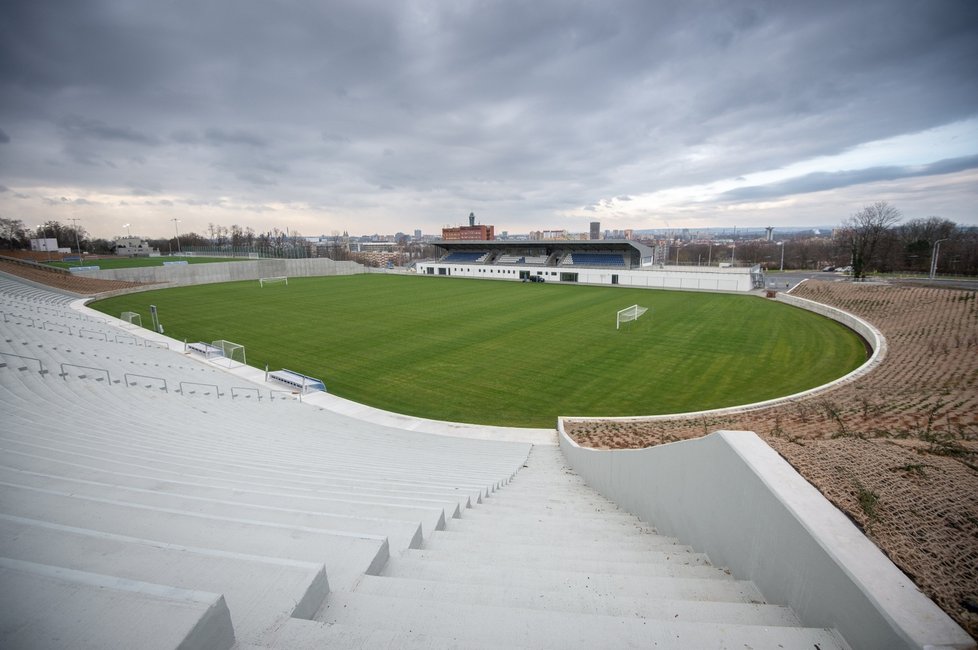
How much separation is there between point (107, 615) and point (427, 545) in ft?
9.54

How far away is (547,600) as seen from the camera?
10.2 feet

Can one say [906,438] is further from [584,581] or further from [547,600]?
[547,600]

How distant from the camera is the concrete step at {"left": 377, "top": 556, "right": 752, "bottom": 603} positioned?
3285 mm

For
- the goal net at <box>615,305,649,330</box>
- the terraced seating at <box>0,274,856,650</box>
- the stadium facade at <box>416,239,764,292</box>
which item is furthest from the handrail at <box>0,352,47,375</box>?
the stadium facade at <box>416,239,764,292</box>

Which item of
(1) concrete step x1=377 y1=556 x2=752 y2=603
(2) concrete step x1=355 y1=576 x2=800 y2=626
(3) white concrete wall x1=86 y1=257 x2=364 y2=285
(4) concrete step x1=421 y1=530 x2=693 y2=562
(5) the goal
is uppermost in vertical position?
(3) white concrete wall x1=86 y1=257 x2=364 y2=285

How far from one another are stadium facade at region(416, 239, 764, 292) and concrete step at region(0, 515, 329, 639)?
56.5 meters

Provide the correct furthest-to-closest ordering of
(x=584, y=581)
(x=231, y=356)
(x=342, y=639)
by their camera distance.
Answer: (x=231, y=356) → (x=584, y=581) → (x=342, y=639)

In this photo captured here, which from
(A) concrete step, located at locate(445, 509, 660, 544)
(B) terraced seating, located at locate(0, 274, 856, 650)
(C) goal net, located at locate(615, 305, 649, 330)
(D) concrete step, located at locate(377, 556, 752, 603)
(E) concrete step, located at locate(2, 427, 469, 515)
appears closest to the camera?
(B) terraced seating, located at locate(0, 274, 856, 650)

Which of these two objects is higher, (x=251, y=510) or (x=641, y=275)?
(x=641, y=275)

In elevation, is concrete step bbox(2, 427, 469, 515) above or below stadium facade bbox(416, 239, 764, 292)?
below

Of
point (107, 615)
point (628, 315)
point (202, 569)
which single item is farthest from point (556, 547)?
point (628, 315)

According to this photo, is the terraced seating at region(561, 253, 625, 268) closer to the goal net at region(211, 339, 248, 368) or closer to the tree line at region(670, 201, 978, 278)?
the tree line at region(670, 201, 978, 278)

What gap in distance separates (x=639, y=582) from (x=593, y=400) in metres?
15.3

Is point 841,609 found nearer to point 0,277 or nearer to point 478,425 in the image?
point 478,425
